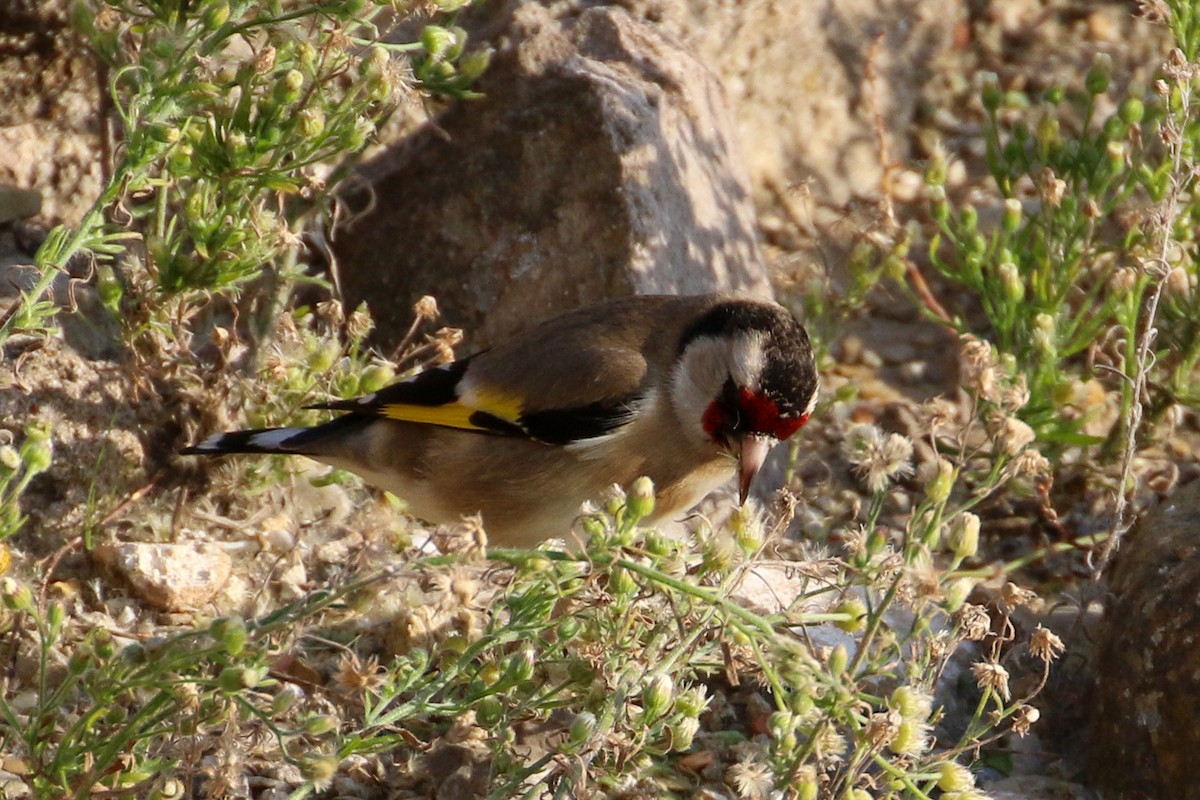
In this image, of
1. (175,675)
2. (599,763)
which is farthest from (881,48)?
(175,675)

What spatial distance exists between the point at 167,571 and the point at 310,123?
133cm

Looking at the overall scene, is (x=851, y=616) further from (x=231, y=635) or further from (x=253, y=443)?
(x=253, y=443)

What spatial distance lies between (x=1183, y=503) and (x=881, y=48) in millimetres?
2957

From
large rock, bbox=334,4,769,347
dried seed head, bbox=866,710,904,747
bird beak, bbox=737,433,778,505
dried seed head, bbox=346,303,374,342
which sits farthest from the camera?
large rock, bbox=334,4,769,347

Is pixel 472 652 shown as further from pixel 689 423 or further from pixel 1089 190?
pixel 1089 190

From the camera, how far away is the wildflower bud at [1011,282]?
4.41 metres

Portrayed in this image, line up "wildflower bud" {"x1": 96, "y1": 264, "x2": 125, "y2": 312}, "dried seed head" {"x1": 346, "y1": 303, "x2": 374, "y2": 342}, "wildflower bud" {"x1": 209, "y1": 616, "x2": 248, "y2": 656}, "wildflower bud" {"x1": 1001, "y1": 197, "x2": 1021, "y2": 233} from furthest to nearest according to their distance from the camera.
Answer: "wildflower bud" {"x1": 1001, "y1": 197, "x2": 1021, "y2": 233} → "dried seed head" {"x1": 346, "y1": 303, "x2": 374, "y2": 342} → "wildflower bud" {"x1": 96, "y1": 264, "x2": 125, "y2": 312} → "wildflower bud" {"x1": 209, "y1": 616, "x2": 248, "y2": 656}

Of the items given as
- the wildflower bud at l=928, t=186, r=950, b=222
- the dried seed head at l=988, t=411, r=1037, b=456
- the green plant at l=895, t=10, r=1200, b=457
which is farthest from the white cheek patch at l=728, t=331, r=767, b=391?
the dried seed head at l=988, t=411, r=1037, b=456

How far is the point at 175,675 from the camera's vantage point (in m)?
Answer: 2.83

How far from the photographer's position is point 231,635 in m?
2.57

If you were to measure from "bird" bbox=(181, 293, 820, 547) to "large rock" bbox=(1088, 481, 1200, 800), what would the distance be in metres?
1.00

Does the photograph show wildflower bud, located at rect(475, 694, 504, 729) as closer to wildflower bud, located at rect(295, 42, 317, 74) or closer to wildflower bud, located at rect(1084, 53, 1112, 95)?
wildflower bud, located at rect(295, 42, 317, 74)

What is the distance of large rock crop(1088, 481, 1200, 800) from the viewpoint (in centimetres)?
363

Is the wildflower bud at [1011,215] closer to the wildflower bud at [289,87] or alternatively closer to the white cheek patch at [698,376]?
the white cheek patch at [698,376]
